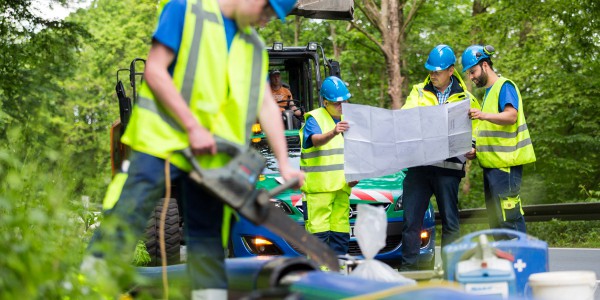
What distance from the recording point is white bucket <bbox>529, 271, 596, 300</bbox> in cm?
494

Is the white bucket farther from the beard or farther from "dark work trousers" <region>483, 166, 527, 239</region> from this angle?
the beard

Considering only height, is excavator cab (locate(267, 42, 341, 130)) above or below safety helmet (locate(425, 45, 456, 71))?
above

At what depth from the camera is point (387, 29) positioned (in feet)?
72.7

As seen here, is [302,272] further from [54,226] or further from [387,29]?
[387,29]

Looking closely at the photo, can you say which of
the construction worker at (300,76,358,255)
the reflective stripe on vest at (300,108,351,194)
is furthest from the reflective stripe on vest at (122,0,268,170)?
the reflective stripe on vest at (300,108,351,194)

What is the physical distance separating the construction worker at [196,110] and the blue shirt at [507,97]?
4.02 m

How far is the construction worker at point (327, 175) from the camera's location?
364 inches

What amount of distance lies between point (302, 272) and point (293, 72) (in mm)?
9662

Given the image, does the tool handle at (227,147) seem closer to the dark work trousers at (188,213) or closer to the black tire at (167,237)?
the dark work trousers at (188,213)

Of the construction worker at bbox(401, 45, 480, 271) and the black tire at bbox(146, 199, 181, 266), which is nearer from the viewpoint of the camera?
the construction worker at bbox(401, 45, 480, 271)

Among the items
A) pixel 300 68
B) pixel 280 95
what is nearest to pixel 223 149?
pixel 280 95

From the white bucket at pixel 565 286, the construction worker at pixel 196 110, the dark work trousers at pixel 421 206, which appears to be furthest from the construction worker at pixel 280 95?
the construction worker at pixel 196 110

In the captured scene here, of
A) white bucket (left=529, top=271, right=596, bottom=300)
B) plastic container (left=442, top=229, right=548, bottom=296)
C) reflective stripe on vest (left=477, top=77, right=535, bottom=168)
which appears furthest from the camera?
reflective stripe on vest (left=477, top=77, right=535, bottom=168)

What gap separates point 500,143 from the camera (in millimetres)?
8430
